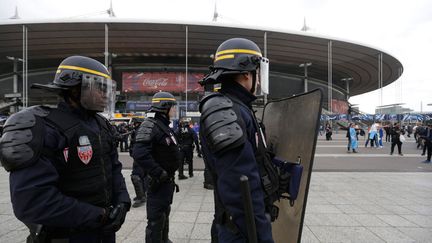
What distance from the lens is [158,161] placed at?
324 centimetres

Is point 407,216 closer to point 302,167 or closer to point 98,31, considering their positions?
point 302,167

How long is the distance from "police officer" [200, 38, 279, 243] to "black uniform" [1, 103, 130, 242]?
74 centimetres

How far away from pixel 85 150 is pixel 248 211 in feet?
3.52

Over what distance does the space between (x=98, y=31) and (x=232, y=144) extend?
34.2 meters

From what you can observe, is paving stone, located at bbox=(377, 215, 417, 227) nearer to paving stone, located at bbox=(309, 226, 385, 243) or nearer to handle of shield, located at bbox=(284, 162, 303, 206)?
paving stone, located at bbox=(309, 226, 385, 243)

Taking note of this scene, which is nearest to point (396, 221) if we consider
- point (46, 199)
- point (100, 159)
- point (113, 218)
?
point (113, 218)

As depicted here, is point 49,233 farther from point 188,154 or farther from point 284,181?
point 188,154

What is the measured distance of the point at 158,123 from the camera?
10.8 feet

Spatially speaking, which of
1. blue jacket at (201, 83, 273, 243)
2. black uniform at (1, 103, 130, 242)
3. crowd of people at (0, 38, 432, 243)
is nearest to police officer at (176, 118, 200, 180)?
crowd of people at (0, 38, 432, 243)

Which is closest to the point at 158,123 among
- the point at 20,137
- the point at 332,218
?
the point at 20,137

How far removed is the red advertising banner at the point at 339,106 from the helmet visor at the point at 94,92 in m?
47.7

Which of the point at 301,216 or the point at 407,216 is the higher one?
the point at 301,216

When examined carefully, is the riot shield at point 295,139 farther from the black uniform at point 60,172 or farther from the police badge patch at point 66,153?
the police badge patch at point 66,153

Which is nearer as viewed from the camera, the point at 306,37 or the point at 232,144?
the point at 232,144
